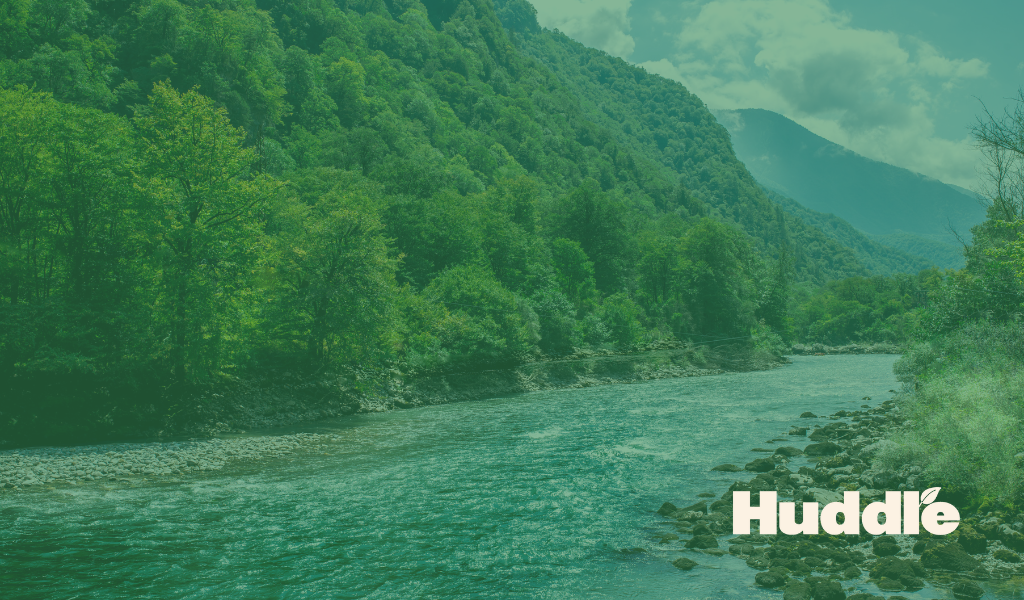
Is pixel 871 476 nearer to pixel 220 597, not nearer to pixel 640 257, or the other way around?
pixel 220 597

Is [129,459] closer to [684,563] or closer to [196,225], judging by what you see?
[196,225]

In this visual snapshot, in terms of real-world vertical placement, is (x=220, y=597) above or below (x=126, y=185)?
below

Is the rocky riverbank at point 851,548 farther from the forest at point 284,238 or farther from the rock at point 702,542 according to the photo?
the forest at point 284,238

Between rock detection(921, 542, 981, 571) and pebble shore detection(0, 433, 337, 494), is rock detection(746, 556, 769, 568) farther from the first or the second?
pebble shore detection(0, 433, 337, 494)

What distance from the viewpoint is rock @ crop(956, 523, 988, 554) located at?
12836mm

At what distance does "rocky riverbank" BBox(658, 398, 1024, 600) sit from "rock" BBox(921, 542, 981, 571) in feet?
0.06

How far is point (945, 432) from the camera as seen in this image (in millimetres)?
16734


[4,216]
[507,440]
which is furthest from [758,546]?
[4,216]

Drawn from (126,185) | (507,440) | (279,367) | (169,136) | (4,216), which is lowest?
(507,440)

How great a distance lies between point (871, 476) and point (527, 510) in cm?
1127

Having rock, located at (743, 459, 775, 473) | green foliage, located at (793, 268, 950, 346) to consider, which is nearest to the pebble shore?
rock, located at (743, 459, 775, 473)

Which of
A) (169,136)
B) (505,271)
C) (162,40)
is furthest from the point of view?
(162,40)

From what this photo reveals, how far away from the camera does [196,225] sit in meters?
29.5

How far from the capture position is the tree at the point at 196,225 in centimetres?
2938
